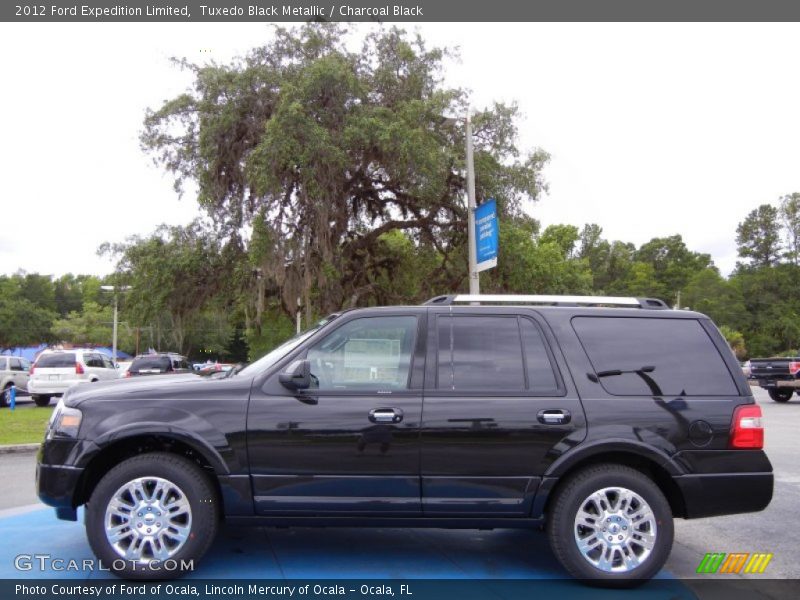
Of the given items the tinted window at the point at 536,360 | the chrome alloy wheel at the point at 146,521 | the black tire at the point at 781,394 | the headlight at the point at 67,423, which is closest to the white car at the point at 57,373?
the headlight at the point at 67,423

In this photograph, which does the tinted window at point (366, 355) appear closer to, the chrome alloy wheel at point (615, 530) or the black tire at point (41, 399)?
the chrome alloy wheel at point (615, 530)

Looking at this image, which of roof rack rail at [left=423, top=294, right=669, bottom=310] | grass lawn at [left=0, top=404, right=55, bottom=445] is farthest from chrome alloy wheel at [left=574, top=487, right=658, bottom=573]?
grass lawn at [left=0, top=404, right=55, bottom=445]

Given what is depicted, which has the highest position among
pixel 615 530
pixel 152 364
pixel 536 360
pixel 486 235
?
pixel 486 235

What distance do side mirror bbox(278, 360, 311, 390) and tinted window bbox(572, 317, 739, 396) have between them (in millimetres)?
1961

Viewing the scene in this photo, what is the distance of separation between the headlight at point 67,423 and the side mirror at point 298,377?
4.52 feet

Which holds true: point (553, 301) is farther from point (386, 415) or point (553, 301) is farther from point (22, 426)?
point (22, 426)

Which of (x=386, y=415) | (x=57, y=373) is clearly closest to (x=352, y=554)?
(x=386, y=415)

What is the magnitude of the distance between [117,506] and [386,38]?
1798 cm

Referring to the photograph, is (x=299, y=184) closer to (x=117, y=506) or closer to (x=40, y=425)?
(x=40, y=425)

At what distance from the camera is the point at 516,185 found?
67.5ft

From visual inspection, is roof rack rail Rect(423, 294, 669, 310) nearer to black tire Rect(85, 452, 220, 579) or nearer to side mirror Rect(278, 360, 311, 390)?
side mirror Rect(278, 360, 311, 390)

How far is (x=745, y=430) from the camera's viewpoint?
15.6ft

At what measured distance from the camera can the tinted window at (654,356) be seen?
4844 millimetres

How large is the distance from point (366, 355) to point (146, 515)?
177cm
